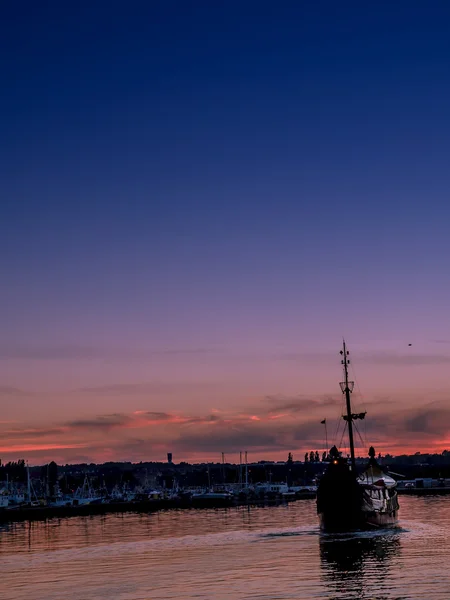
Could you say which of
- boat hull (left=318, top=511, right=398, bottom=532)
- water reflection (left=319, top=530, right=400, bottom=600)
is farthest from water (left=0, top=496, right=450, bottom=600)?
boat hull (left=318, top=511, right=398, bottom=532)

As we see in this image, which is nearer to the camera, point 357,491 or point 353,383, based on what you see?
point 357,491

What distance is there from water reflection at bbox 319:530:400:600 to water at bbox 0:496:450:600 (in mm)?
77

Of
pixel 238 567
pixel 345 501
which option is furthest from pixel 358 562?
pixel 345 501

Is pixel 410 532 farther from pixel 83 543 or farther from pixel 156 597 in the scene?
pixel 156 597

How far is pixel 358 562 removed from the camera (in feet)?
226

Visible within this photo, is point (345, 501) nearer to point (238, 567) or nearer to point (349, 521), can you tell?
point (349, 521)

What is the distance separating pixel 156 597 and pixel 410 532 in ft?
188

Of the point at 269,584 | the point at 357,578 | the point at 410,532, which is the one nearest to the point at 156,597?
the point at 269,584

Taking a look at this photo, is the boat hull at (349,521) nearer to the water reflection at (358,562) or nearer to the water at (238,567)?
the water at (238,567)

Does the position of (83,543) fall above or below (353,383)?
below

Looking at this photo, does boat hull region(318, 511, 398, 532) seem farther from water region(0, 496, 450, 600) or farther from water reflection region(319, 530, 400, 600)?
water reflection region(319, 530, 400, 600)

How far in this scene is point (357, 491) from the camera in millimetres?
96438

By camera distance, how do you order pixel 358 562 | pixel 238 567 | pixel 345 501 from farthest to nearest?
1. pixel 345 501
2. pixel 238 567
3. pixel 358 562

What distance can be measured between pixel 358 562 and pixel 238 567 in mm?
10323
